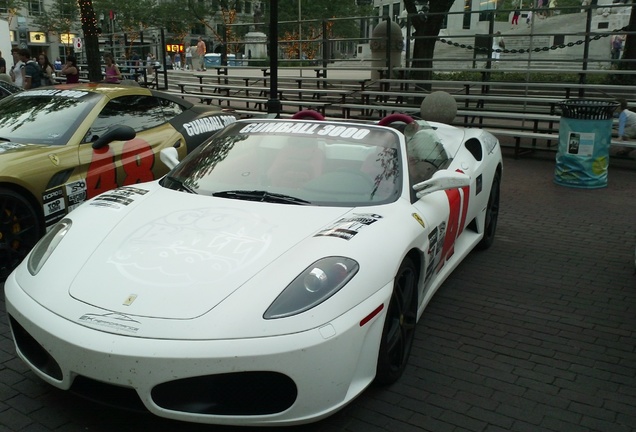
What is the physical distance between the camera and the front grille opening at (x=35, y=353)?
2.91 m

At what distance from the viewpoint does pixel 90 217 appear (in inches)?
145

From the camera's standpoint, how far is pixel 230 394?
2.70 metres

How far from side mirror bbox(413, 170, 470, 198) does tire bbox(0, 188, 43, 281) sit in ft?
10.3

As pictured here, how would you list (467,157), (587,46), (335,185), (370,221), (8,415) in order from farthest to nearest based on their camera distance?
(587,46) → (467,157) → (335,185) → (370,221) → (8,415)

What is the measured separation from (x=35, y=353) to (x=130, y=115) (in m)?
3.87

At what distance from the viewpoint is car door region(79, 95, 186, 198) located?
5.75 m

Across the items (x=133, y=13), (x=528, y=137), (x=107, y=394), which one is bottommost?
(x=528, y=137)

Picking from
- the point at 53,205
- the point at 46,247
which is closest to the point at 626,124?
the point at 53,205

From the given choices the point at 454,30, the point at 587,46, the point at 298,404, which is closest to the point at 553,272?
the point at 298,404

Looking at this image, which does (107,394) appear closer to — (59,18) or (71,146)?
(71,146)

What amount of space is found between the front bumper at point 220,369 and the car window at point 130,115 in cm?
347

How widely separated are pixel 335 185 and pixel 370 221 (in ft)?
1.72

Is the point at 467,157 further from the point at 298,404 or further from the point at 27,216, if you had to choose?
the point at 27,216

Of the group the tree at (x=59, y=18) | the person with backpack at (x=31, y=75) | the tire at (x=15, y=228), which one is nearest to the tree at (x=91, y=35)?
the person with backpack at (x=31, y=75)
